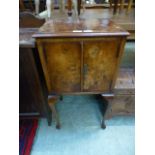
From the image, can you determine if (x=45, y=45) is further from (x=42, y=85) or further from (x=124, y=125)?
(x=124, y=125)

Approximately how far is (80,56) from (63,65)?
139 millimetres

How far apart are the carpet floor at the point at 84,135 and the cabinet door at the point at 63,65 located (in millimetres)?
439

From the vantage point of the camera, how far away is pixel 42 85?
61.1 inches

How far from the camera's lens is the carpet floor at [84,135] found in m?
1.46

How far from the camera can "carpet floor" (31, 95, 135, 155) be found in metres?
1.46

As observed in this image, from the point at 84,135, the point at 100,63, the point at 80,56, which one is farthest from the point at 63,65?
the point at 84,135

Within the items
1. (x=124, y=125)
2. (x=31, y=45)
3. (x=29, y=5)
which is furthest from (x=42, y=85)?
(x=29, y=5)
